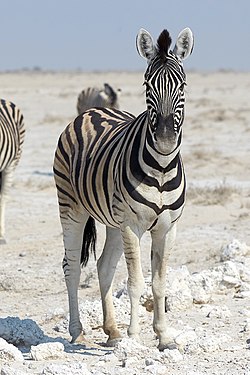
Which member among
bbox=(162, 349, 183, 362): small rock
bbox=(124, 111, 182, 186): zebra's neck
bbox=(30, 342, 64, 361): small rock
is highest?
bbox=(124, 111, 182, 186): zebra's neck

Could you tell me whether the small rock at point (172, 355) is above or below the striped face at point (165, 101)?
below

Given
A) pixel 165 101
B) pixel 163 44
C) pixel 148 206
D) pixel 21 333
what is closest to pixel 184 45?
pixel 163 44

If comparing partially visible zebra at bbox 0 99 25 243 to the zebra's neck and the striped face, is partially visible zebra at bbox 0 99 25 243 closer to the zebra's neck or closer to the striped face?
the zebra's neck

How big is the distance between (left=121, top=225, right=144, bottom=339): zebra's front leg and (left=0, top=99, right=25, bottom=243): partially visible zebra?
5.61m

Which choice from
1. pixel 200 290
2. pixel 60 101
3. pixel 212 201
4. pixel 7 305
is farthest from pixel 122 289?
pixel 60 101

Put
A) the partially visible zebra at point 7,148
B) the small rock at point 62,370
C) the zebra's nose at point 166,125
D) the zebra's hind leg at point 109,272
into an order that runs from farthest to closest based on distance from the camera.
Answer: the partially visible zebra at point 7,148 < the zebra's hind leg at point 109,272 < the zebra's nose at point 166,125 < the small rock at point 62,370

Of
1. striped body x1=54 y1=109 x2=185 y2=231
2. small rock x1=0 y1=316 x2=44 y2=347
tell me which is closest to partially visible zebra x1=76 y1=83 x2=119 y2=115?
striped body x1=54 y1=109 x2=185 y2=231

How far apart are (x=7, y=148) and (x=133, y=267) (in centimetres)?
636

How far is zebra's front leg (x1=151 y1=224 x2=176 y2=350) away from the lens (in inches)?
232

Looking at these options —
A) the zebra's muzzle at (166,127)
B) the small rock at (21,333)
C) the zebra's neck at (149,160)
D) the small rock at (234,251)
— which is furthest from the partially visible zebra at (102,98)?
the zebra's muzzle at (166,127)

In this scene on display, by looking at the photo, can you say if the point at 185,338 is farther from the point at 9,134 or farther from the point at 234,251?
the point at 9,134

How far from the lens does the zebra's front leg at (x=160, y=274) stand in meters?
5.89

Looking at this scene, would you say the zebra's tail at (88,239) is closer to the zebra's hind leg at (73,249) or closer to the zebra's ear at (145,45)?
the zebra's hind leg at (73,249)

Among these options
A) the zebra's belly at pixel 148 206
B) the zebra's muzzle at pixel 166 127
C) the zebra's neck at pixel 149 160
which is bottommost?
the zebra's belly at pixel 148 206
